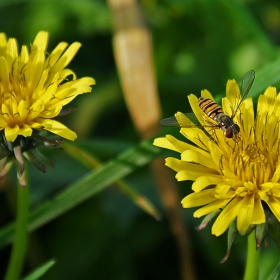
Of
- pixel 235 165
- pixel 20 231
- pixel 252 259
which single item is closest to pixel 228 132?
pixel 235 165

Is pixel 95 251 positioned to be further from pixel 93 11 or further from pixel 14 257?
pixel 93 11

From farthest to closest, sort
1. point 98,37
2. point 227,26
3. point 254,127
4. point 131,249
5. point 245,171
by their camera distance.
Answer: point 98,37 → point 227,26 → point 131,249 → point 254,127 → point 245,171

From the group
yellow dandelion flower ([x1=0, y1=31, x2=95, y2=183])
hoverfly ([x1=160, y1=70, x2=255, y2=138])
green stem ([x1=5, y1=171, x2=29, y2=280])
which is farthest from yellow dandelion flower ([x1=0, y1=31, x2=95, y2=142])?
hoverfly ([x1=160, y1=70, x2=255, y2=138])

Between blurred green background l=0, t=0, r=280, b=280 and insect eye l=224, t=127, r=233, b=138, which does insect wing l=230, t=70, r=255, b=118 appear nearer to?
insect eye l=224, t=127, r=233, b=138

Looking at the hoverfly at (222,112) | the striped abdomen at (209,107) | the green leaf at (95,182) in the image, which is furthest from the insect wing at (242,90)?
the green leaf at (95,182)

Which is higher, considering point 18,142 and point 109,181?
point 18,142

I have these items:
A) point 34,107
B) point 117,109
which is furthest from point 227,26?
point 34,107
